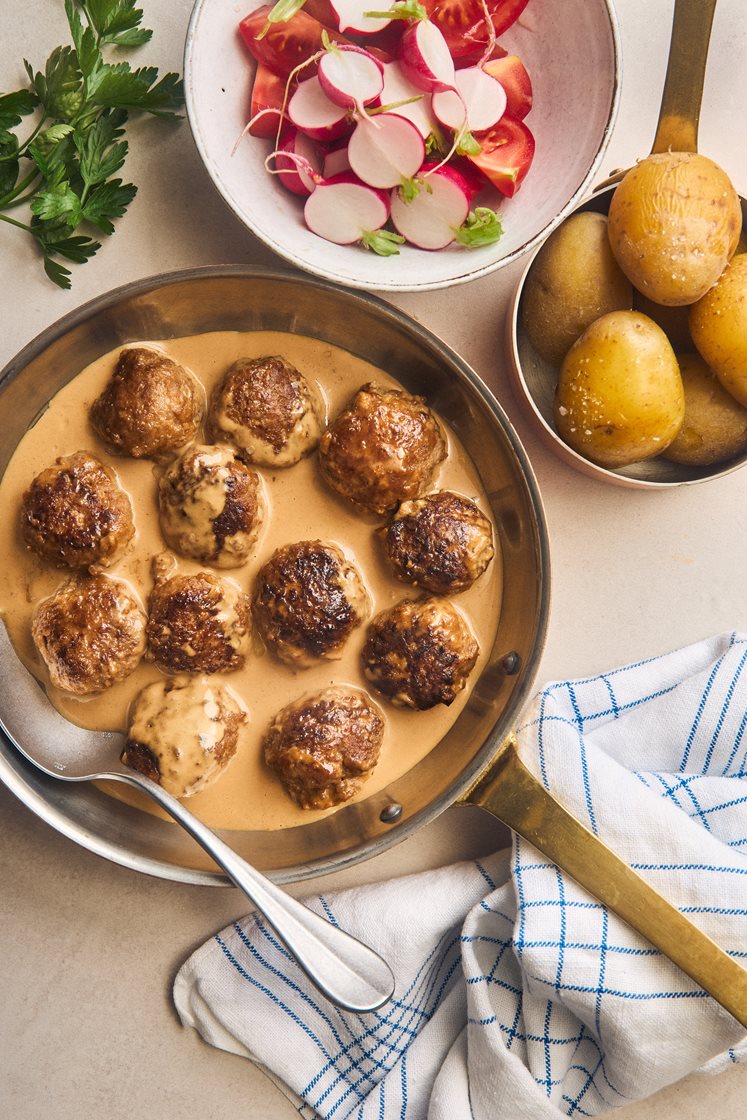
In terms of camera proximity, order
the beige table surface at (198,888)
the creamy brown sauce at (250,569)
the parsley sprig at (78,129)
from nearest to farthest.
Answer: the parsley sprig at (78,129), the creamy brown sauce at (250,569), the beige table surface at (198,888)

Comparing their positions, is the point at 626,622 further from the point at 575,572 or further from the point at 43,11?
the point at 43,11

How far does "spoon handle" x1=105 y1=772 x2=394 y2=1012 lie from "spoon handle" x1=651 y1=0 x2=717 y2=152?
1.99m

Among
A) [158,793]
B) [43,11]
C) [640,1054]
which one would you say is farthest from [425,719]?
[43,11]

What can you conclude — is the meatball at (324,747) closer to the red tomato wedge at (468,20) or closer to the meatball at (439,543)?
the meatball at (439,543)

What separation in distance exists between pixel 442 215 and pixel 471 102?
25 cm

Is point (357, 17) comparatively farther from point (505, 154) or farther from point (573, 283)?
point (573, 283)

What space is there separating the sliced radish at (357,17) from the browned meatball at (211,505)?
1.02m

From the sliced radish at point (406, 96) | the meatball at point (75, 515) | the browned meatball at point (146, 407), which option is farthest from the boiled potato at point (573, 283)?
the meatball at point (75, 515)

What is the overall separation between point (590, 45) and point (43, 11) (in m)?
1.44

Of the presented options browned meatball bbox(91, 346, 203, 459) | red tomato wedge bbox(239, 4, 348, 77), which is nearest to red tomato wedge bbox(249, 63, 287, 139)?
red tomato wedge bbox(239, 4, 348, 77)

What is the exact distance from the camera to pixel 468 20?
79.0 inches

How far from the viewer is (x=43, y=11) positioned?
7.52ft

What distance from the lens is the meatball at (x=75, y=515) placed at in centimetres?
208

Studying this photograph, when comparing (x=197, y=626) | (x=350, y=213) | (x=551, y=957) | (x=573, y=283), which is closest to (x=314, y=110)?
(x=350, y=213)
